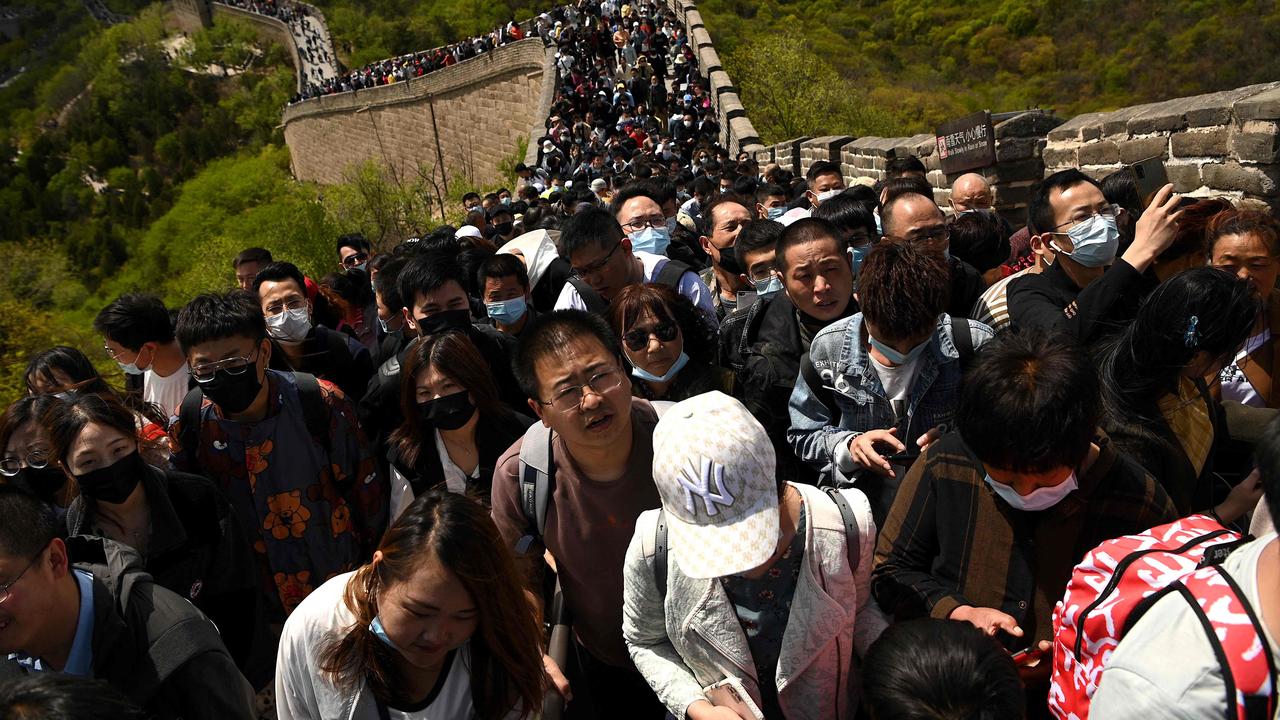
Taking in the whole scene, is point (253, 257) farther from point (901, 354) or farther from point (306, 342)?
point (901, 354)

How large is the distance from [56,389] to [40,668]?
197cm

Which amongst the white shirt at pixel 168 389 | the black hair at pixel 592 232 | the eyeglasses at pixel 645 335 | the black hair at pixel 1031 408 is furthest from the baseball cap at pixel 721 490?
the white shirt at pixel 168 389

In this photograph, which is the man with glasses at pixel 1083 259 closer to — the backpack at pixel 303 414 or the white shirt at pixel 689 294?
the white shirt at pixel 689 294

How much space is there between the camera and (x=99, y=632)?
207 cm

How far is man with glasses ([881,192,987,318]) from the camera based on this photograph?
12.4 feet

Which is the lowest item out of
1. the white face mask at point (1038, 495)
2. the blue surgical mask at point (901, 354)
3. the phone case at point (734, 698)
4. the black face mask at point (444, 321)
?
the phone case at point (734, 698)

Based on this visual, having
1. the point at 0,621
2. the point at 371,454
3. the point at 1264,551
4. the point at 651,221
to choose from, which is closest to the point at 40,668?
the point at 0,621

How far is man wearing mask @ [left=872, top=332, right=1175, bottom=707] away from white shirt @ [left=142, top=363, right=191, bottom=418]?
3.32 meters

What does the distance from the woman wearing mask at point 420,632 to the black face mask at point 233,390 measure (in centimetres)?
132

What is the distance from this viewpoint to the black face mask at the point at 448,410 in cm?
323

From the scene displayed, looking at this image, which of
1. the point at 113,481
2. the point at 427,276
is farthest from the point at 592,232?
the point at 113,481

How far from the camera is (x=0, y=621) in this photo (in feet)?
6.52

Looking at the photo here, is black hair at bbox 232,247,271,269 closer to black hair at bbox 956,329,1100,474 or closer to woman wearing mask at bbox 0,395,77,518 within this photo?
woman wearing mask at bbox 0,395,77,518

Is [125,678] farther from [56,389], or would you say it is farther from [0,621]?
[56,389]
